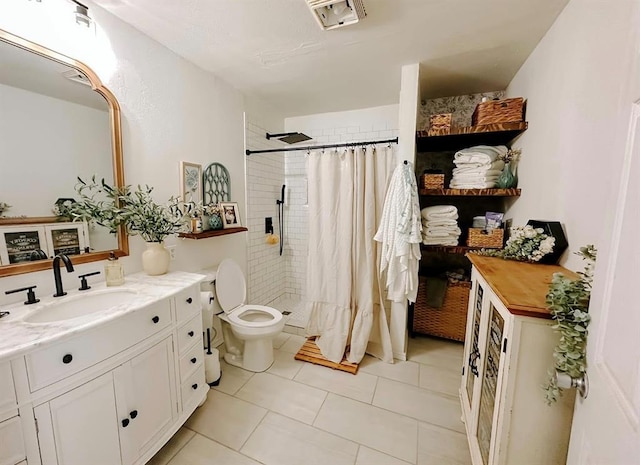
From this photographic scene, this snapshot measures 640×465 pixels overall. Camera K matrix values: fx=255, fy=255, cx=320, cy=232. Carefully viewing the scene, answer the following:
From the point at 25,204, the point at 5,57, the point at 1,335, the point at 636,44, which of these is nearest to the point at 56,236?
the point at 25,204

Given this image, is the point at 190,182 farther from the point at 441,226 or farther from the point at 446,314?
the point at 446,314

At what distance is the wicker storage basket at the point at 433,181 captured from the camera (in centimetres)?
218

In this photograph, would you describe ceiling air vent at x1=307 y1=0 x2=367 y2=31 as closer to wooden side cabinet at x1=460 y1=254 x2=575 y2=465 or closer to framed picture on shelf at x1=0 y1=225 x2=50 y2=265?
wooden side cabinet at x1=460 y1=254 x2=575 y2=465

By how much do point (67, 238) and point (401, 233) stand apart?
2.05m

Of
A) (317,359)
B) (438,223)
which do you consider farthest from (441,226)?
(317,359)

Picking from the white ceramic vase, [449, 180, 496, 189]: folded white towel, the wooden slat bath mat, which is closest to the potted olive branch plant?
the white ceramic vase

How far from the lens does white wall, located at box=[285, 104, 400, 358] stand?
9.48ft

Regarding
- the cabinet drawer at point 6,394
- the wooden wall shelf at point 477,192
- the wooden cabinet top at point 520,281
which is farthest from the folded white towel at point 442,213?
the cabinet drawer at point 6,394

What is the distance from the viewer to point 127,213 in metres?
1.48

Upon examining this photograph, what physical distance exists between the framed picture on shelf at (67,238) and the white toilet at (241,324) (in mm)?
851

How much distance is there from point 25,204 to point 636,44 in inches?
85.3

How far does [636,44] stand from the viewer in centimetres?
53

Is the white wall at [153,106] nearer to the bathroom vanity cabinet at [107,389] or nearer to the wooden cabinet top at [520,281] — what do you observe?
the bathroom vanity cabinet at [107,389]

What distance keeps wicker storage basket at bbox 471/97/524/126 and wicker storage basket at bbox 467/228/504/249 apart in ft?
2.75
